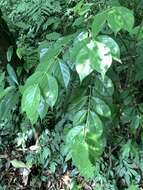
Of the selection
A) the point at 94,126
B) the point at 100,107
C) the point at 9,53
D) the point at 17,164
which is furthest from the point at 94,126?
the point at 17,164

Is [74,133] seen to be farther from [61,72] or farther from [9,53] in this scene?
[9,53]

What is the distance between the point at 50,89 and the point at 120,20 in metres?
0.34

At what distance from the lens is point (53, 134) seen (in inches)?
114

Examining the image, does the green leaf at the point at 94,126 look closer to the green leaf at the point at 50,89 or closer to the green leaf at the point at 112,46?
the green leaf at the point at 50,89

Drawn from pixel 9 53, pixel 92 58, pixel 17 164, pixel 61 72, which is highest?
pixel 92 58

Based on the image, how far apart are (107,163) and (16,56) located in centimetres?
98

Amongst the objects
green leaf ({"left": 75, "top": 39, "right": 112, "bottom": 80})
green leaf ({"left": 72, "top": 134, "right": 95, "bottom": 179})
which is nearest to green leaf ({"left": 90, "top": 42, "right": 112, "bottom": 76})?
green leaf ({"left": 75, "top": 39, "right": 112, "bottom": 80})

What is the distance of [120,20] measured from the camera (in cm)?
132

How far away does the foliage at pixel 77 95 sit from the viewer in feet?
4.53

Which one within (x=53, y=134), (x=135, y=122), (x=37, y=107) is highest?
(x=37, y=107)

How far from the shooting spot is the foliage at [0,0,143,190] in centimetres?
138

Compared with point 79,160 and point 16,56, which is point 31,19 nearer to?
point 16,56

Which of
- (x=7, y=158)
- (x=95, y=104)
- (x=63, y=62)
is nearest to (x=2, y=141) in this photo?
(x=7, y=158)

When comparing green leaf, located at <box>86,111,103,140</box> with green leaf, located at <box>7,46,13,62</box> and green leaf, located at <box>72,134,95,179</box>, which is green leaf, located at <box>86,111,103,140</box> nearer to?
green leaf, located at <box>72,134,95,179</box>
